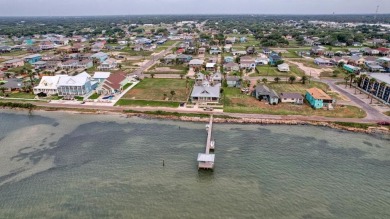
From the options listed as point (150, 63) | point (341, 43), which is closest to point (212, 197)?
point (150, 63)

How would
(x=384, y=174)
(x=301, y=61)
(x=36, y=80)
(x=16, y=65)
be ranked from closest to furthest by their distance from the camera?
(x=384, y=174), (x=36, y=80), (x=16, y=65), (x=301, y=61)

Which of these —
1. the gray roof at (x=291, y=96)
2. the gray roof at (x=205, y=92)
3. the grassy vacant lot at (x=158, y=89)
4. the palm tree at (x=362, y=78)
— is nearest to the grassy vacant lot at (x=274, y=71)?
the palm tree at (x=362, y=78)

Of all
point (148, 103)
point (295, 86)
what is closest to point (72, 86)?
point (148, 103)

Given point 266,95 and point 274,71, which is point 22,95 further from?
point 274,71

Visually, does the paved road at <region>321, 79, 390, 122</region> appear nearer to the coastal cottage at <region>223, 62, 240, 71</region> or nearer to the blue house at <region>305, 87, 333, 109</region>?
the blue house at <region>305, 87, 333, 109</region>

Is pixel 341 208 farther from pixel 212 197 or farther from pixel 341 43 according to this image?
pixel 341 43

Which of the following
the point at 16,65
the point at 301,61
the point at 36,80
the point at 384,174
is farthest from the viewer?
the point at 301,61

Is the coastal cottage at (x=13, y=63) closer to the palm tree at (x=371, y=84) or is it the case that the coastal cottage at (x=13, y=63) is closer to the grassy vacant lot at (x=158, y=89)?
the grassy vacant lot at (x=158, y=89)
